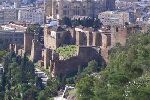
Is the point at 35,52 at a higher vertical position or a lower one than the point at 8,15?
lower

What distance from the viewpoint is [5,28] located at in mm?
48438

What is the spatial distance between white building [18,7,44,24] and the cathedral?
0.87 m

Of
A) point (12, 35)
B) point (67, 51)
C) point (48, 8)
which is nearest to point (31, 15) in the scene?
point (48, 8)

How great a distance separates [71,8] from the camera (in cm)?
5538

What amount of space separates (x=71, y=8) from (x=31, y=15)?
5.18 metres

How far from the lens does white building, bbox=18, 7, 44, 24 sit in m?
56.5

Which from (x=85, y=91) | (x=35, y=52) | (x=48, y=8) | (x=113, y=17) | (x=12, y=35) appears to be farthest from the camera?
(x=48, y=8)

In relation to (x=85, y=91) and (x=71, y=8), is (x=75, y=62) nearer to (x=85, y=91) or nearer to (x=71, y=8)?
(x=85, y=91)

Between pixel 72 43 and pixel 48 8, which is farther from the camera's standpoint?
pixel 48 8

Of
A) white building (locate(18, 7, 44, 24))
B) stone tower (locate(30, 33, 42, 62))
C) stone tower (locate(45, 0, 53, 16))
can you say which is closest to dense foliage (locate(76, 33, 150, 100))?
stone tower (locate(30, 33, 42, 62))

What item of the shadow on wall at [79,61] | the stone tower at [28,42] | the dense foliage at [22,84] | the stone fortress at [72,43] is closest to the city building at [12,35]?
the stone tower at [28,42]

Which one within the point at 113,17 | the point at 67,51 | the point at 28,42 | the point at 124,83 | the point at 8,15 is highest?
the point at 124,83

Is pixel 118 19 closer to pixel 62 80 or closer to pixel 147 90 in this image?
pixel 62 80

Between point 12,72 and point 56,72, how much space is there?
3.05 m
